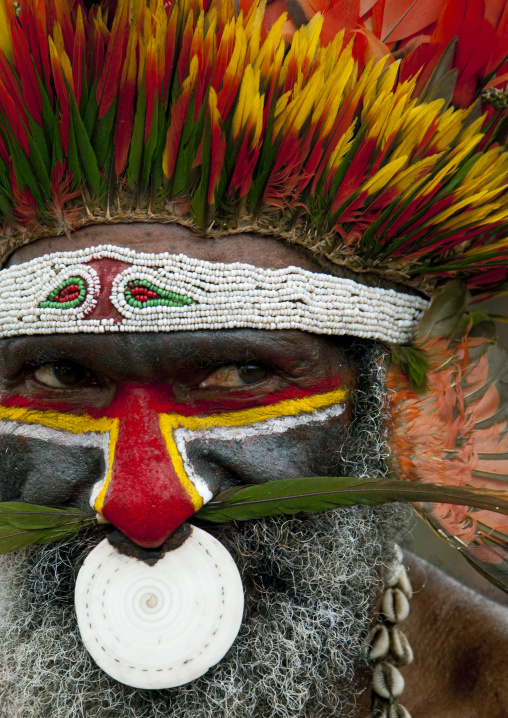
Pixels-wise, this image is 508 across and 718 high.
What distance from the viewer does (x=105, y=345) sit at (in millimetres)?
2146

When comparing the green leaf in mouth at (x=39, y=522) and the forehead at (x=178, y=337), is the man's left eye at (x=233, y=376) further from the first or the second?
the green leaf in mouth at (x=39, y=522)

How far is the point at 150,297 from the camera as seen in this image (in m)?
2.10

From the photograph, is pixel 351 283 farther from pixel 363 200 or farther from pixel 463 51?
pixel 463 51

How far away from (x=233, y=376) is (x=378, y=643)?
116cm

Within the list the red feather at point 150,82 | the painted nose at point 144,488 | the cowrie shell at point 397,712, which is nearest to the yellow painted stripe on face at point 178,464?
the painted nose at point 144,488

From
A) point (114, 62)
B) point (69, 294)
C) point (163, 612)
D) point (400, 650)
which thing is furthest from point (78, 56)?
point (400, 650)

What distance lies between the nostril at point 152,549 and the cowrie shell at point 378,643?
955 millimetres

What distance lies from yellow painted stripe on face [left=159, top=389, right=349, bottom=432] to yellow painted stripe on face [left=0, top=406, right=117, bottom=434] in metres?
0.19

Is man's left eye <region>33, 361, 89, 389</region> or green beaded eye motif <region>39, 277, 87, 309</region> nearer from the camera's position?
green beaded eye motif <region>39, 277, 87, 309</region>

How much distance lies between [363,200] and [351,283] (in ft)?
0.83

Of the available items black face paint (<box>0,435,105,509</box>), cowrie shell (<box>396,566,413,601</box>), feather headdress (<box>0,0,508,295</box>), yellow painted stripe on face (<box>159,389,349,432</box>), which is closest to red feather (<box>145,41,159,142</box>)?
feather headdress (<box>0,0,508,295</box>)

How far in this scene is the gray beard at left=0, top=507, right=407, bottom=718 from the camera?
2.20 meters

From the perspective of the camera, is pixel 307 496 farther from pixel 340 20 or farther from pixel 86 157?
pixel 340 20

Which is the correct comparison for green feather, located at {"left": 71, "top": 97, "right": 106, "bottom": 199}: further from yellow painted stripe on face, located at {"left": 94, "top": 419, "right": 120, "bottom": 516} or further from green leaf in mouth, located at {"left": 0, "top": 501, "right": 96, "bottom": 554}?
green leaf in mouth, located at {"left": 0, "top": 501, "right": 96, "bottom": 554}
